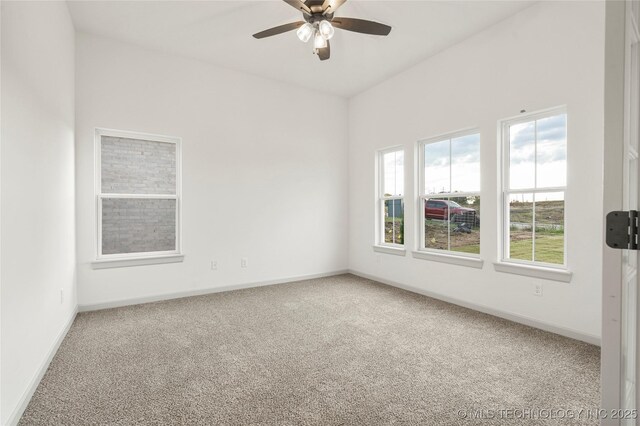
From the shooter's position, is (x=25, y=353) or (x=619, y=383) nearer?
(x=619, y=383)

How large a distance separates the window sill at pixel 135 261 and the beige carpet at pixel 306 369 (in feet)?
1.72

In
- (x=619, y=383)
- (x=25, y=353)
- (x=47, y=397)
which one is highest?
(x=619, y=383)

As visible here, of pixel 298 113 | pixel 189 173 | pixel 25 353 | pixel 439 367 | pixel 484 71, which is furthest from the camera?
pixel 298 113

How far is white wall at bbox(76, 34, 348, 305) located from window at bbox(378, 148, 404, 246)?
79cm

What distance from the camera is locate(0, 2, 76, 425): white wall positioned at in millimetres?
1695

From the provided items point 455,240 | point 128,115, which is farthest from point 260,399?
point 128,115

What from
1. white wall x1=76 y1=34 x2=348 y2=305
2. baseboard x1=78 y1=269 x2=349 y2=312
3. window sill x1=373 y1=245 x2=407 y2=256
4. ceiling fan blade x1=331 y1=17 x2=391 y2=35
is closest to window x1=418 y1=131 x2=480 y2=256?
window sill x1=373 y1=245 x2=407 y2=256

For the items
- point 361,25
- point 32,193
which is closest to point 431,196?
point 361,25

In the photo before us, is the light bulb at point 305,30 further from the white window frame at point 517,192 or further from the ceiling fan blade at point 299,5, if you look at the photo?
the white window frame at point 517,192

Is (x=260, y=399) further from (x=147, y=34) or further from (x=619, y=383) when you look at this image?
(x=147, y=34)

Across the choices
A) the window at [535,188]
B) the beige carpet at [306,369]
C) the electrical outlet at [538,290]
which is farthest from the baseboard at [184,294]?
the electrical outlet at [538,290]

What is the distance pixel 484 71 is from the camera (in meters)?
3.51

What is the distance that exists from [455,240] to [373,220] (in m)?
1.46

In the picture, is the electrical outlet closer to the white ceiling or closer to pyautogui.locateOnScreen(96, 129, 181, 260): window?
the white ceiling
